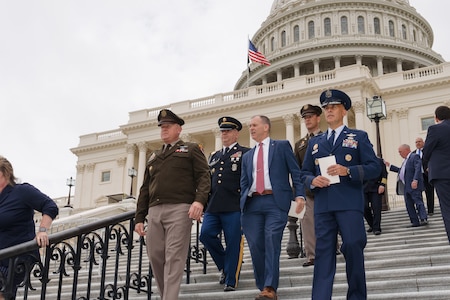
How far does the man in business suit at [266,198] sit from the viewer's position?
6223mm

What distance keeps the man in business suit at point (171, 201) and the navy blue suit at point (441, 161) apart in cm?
345

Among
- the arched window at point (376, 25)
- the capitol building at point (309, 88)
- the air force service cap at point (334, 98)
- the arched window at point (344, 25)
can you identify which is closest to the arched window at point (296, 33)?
the capitol building at point (309, 88)

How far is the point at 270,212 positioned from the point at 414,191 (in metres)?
5.68

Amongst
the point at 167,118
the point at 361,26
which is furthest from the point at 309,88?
the point at 167,118

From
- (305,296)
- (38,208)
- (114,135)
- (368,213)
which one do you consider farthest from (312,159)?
(114,135)

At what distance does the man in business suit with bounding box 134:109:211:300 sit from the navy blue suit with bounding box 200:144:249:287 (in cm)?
104

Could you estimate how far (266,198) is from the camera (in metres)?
6.46

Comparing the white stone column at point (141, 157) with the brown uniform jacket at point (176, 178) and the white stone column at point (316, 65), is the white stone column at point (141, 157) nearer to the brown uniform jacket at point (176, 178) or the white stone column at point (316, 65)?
the white stone column at point (316, 65)

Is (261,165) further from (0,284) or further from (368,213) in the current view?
(368,213)

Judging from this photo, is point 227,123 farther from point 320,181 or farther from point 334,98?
point 320,181

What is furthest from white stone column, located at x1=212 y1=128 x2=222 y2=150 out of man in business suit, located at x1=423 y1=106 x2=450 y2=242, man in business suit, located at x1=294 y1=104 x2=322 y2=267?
man in business suit, located at x1=423 y1=106 x2=450 y2=242

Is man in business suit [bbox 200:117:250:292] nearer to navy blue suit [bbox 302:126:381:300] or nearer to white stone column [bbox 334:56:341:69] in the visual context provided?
navy blue suit [bbox 302:126:381:300]

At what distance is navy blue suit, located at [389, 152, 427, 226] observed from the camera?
1093 centimetres

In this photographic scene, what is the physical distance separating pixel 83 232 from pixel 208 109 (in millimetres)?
37449
